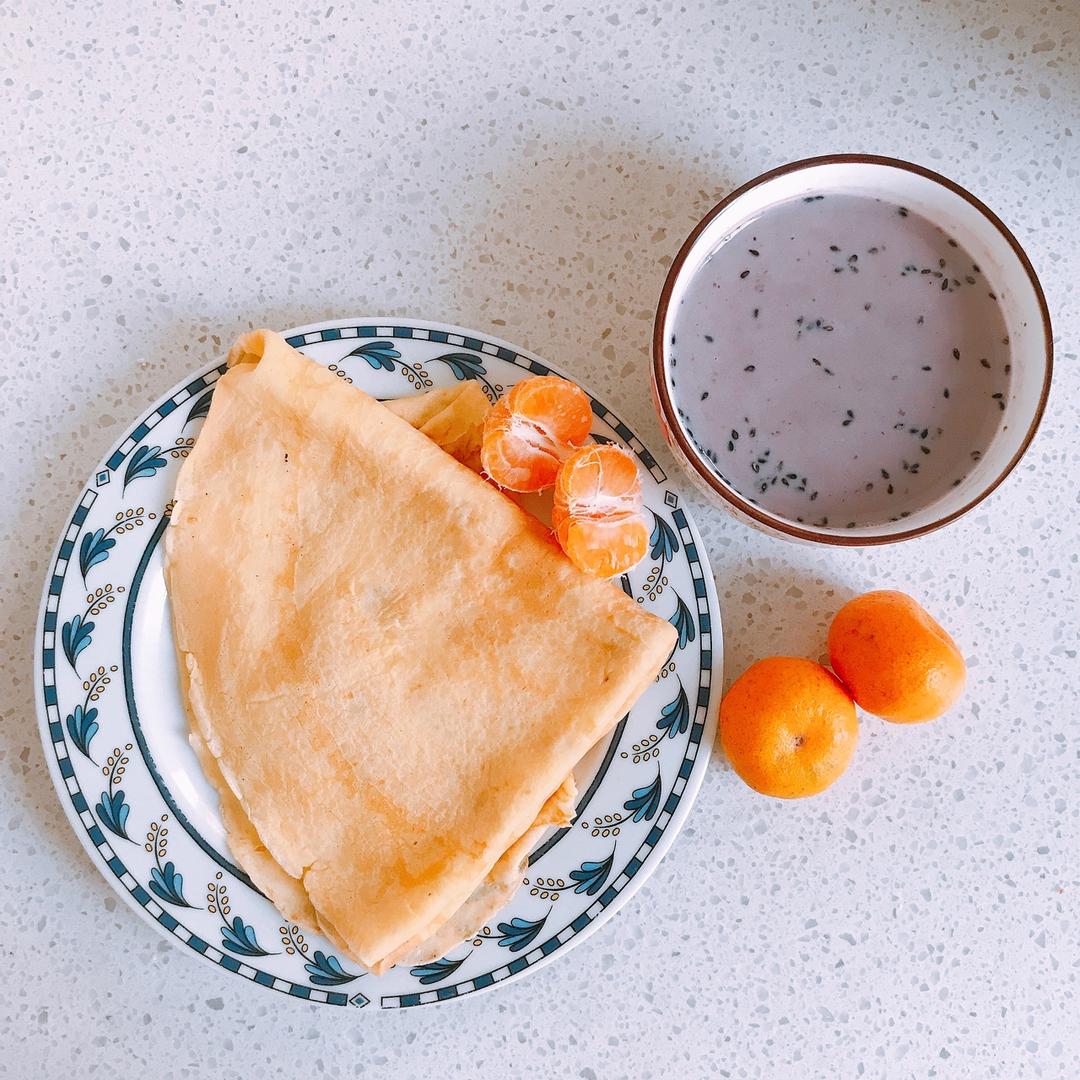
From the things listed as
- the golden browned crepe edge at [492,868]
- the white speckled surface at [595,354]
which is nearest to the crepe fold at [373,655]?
the golden browned crepe edge at [492,868]

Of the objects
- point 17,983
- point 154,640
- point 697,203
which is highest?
point 697,203

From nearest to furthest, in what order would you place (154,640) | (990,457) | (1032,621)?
(990,457) → (154,640) → (1032,621)

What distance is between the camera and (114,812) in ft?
4.26

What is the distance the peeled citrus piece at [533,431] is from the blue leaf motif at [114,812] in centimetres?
65

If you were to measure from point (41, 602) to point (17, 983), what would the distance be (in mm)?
550

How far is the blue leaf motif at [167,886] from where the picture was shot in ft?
4.24

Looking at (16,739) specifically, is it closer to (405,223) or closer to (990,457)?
(405,223)

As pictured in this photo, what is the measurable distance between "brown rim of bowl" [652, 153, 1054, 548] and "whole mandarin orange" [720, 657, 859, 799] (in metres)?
0.23

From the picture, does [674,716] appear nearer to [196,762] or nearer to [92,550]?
[196,762]

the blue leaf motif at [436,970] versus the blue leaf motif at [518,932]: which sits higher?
the blue leaf motif at [518,932]

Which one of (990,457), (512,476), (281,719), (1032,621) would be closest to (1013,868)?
(1032,621)

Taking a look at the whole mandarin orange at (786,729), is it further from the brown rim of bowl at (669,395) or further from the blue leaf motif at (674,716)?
the brown rim of bowl at (669,395)

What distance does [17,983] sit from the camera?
1.40 m

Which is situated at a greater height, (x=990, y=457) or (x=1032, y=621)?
(x=990, y=457)
